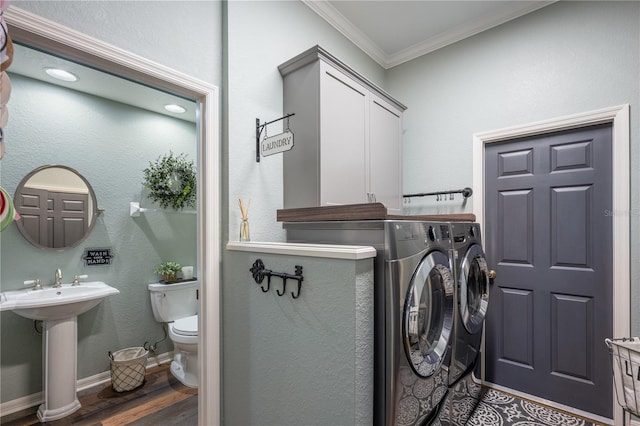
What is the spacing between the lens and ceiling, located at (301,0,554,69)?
7.58ft

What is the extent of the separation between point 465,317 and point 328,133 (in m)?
1.33

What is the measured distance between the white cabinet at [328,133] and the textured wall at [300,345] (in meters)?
0.62

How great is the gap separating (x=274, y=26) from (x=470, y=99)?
5.50 ft

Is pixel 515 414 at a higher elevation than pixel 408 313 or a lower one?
lower

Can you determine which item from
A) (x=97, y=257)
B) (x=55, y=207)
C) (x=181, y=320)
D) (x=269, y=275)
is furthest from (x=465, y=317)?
(x=55, y=207)

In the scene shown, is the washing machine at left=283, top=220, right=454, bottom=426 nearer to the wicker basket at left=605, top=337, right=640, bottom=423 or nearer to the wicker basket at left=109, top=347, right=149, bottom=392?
the wicker basket at left=605, top=337, right=640, bottom=423

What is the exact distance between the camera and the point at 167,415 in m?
2.11

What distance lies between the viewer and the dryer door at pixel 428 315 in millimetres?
1260

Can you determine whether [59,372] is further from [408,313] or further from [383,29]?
[383,29]

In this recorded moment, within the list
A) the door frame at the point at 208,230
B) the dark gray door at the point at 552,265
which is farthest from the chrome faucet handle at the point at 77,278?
the dark gray door at the point at 552,265

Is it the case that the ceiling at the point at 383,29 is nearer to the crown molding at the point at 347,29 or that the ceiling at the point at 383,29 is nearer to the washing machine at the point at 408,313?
the crown molding at the point at 347,29

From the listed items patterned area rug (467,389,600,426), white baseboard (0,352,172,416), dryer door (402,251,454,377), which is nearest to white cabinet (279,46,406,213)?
dryer door (402,251,454,377)

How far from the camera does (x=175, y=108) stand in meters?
3.03

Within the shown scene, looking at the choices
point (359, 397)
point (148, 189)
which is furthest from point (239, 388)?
point (148, 189)
